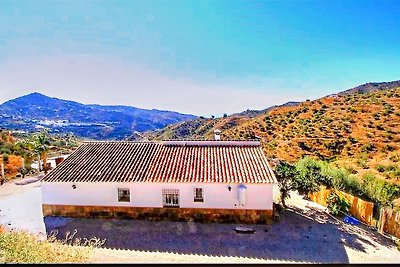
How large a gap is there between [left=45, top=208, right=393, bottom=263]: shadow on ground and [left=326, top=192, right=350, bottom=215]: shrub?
619 mm

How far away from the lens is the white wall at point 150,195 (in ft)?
45.0

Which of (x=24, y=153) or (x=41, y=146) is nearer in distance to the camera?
(x=41, y=146)

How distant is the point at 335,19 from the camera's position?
762 centimetres

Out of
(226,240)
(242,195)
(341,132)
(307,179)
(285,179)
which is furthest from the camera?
(341,132)

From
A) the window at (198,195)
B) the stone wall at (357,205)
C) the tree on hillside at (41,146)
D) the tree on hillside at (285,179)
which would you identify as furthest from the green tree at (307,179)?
the tree on hillside at (41,146)

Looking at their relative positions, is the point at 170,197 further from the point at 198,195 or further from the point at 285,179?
the point at 285,179

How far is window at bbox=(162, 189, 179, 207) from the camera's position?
14.1 metres

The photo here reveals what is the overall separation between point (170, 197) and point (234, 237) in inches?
123

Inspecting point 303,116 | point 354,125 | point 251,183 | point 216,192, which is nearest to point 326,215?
point 251,183

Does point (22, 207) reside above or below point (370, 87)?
below

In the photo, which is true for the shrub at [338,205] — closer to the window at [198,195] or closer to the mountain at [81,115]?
the window at [198,195]

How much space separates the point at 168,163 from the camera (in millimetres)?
15344

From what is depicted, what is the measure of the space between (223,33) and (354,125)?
94.6 ft

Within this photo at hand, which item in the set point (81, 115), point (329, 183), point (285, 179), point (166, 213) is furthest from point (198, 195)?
point (81, 115)
